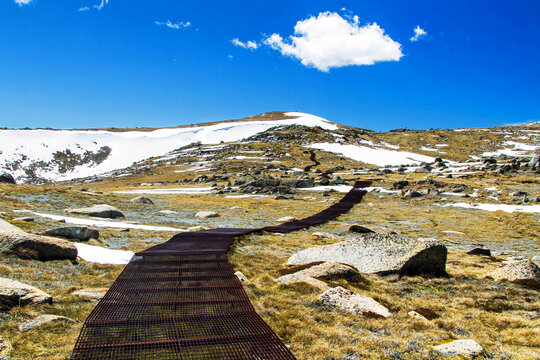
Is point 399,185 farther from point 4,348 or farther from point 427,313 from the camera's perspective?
point 4,348

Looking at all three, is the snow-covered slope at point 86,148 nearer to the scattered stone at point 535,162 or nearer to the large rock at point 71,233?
the large rock at point 71,233

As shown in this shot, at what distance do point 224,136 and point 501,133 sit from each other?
151 m

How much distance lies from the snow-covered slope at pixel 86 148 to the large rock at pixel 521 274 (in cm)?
13397

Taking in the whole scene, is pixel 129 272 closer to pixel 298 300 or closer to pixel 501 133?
pixel 298 300

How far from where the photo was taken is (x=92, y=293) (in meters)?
9.11

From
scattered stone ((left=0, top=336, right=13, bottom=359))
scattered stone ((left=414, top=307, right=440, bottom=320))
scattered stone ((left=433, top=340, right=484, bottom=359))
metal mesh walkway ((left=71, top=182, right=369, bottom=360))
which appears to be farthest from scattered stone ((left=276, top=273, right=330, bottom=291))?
scattered stone ((left=0, top=336, right=13, bottom=359))

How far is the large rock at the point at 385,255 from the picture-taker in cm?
1252

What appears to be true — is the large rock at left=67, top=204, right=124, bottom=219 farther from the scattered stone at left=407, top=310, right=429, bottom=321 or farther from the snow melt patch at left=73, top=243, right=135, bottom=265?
the scattered stone at left=407, top=310, right=429, bottom=321

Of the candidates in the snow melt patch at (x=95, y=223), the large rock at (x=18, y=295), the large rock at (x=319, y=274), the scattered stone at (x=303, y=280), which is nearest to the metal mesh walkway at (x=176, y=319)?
the large rock at (x=18, y=295)

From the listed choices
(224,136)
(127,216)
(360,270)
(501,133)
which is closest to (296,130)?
(224,136)

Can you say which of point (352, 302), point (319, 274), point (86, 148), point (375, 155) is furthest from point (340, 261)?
point (86, 148)

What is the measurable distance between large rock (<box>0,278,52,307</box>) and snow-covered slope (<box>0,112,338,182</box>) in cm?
12852

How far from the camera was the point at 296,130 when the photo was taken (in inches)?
6526

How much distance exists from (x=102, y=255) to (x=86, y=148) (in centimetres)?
15588
